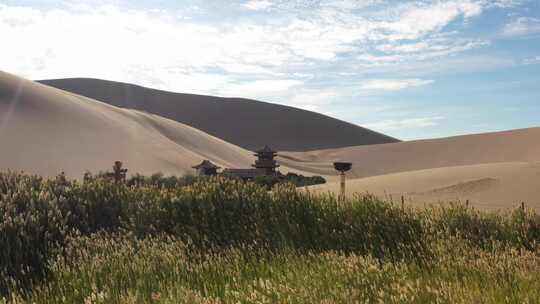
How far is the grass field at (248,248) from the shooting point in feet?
18.7

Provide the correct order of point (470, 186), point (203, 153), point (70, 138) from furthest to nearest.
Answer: point (203, 153) → point (70, 138) → point (470, 186)

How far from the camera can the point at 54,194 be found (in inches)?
420

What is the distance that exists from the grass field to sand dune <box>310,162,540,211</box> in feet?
30.1

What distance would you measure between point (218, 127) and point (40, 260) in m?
135

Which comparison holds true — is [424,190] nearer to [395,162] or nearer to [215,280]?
[215,280]

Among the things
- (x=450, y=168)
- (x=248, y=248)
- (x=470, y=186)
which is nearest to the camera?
(x=248, y=248)

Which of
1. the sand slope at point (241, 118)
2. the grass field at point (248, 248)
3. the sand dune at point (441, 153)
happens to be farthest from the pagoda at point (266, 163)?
the sand slope at point (241, 118)

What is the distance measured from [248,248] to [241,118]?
141m

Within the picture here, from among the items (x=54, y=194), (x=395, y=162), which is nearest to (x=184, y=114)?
(x=395, y=162)

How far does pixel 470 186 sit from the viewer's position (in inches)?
955

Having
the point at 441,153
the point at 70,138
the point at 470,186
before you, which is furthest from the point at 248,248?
the point at 441,153

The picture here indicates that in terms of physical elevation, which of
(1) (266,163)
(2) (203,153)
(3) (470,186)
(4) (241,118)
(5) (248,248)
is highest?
(4) (241,118)

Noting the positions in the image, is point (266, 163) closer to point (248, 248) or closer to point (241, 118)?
point (248, 248)

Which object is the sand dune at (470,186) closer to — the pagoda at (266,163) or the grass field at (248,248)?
the pagoda at (266,163)
